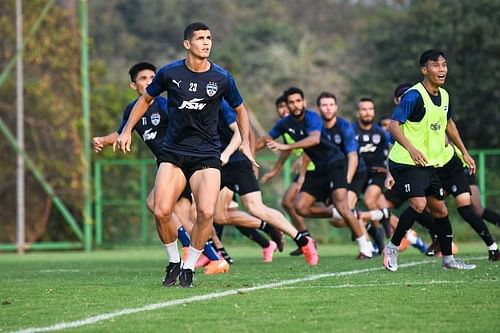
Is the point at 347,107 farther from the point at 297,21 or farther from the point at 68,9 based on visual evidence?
the point at 297,21

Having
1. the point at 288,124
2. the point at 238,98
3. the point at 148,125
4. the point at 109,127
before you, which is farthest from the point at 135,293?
the point at 109,127

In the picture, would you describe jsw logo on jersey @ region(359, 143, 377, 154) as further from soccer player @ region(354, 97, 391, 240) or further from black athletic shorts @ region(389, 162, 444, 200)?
black athletic shorts @ region(389, 162, 444, 200)

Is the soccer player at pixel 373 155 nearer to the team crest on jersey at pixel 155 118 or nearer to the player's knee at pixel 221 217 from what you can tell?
the player's knee at pixel 221 217

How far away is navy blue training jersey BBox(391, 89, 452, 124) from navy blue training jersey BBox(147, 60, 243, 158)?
6.54 feet

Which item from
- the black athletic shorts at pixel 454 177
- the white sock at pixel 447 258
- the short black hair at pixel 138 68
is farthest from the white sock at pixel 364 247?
the short black hair at pixel 138 68

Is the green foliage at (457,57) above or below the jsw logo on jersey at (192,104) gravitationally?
above

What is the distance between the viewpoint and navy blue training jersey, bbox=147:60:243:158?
9.52m

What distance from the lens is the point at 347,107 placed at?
3397 cm

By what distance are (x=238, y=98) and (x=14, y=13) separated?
49.4 feet

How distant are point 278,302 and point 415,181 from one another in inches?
128

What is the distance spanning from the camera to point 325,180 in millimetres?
15227

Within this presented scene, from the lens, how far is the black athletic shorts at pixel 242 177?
13.0 metres

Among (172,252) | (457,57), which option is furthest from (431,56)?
(457,57)

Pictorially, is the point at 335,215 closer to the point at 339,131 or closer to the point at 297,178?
the point at 297,178
